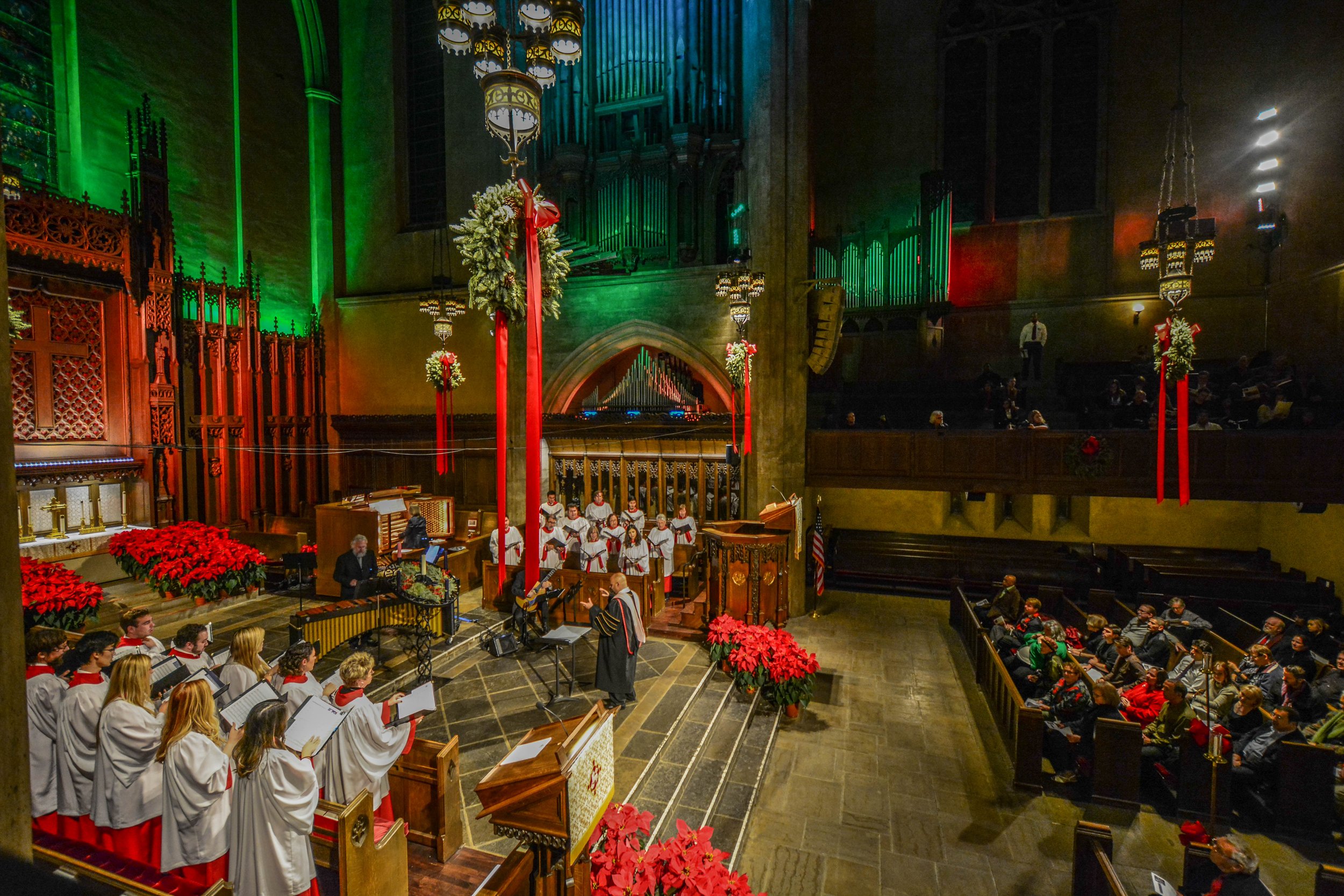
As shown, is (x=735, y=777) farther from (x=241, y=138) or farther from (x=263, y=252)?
(x=241, y=138)

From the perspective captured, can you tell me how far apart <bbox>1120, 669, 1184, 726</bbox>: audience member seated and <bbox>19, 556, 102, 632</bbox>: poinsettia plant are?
432 inches

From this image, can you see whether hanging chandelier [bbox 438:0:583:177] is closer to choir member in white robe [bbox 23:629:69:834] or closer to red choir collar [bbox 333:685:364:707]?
red choir collar [bbox 333:685:364:707]

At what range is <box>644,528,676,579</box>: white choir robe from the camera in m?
10.4

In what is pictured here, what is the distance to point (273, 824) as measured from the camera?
10.2 feet

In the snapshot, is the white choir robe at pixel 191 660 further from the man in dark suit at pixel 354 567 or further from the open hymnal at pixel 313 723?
the man in dark suit at pixel 354 567

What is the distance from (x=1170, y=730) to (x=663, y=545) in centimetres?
681

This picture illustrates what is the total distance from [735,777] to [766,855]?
0.77 meters

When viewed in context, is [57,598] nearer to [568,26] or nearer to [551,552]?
[551,552]

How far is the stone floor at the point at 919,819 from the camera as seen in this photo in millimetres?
4574

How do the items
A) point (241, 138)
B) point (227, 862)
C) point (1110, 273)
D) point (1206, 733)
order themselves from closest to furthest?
point (227, 862), point (1206, 733), point (1110, 273), point (241, 138)

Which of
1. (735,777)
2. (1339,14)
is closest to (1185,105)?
(1339,14)

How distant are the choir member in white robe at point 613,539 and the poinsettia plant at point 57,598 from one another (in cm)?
655

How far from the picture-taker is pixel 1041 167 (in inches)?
490

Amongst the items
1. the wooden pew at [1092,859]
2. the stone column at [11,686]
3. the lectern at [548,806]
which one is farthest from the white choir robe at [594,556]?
the stone column at [11,686]
